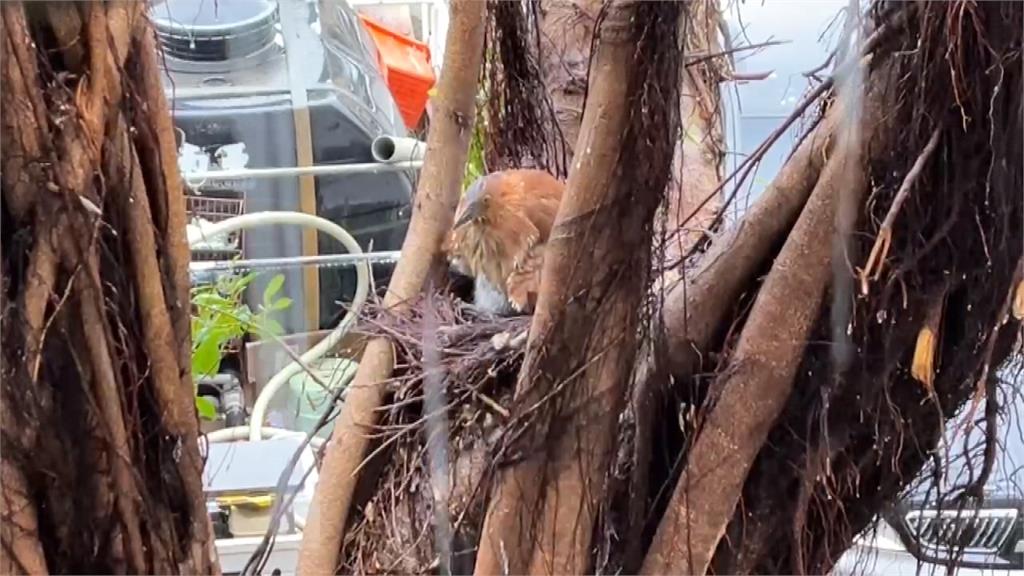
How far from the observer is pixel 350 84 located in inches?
59.1

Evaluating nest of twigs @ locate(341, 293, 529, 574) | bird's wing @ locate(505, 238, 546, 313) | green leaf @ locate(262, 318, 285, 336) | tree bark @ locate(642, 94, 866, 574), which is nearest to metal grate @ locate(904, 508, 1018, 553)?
tree bark @ locate(642, 94, 866, 574)

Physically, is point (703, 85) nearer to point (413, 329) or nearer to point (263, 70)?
point (413, 329)

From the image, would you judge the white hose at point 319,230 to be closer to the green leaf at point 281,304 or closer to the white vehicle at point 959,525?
the green leaf at point 281,304

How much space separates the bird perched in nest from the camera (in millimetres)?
1208

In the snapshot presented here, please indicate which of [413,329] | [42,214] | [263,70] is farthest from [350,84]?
[42,214]

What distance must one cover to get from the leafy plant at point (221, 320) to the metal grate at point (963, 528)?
2.13 ft

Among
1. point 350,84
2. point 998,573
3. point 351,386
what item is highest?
point 350,84

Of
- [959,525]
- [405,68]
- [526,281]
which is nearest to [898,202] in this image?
[959,525]

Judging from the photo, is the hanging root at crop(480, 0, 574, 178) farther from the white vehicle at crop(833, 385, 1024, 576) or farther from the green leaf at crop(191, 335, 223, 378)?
the white vehicle at crop(833, 385, 1024, 576)

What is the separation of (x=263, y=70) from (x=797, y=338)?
0.89 metres

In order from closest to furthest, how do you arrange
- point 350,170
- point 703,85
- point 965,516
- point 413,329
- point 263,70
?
point 965,516 < point 413,329 < point 703,85 < point 350,170 < point 263,70

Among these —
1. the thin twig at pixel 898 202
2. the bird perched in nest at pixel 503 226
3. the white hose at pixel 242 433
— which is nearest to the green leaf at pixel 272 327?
the white hose at pixel 242 433

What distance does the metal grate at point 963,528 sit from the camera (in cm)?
87

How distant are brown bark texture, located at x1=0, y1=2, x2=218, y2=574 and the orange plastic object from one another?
26.5 inches
